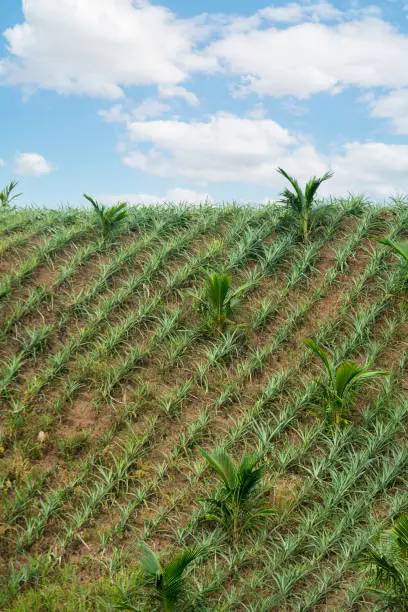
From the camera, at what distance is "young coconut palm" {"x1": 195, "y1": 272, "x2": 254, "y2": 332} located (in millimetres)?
5707

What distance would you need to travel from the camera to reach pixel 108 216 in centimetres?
727

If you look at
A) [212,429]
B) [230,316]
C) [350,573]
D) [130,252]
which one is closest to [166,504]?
[212,429]

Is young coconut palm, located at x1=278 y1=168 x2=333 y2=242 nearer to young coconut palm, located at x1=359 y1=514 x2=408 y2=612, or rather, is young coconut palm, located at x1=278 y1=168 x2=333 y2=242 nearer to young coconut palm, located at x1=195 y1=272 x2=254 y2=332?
young coconut palm, located at x1=195 y1=272 x2=254 y2=332

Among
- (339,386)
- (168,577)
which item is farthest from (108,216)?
(168,577)

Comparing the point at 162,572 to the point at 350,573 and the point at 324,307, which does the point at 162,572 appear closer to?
the point at 350,573

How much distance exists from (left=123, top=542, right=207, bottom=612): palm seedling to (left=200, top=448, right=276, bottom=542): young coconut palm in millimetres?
603

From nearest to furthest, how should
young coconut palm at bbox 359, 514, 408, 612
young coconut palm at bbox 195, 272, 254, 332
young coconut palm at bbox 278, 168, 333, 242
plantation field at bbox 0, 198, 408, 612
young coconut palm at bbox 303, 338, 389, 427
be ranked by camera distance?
1. young coconut palm at bbox 359, 514, 408, 612
2. plantation field at bbox 0, 198, 408, 612
3. young coconut palm at bbox 303, 338, 389, 427
4. young coconut palm at bbox 195, 272, 254, 332
5. young coconut palm at bbox 278, 168, 333, 242

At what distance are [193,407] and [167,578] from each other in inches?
74.9

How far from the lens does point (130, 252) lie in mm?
6973

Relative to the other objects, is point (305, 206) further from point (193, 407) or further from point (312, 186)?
point (193, 407)

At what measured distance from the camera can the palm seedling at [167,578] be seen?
3473 millimetres

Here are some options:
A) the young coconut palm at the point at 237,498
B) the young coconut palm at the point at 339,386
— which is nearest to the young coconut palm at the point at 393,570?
the young coconut palm at the point at 237,498

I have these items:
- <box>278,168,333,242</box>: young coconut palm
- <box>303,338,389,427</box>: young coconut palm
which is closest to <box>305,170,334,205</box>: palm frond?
<box>278,168,333,242</box>: young coconut palm

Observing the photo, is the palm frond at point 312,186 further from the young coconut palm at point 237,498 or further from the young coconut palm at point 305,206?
the young coconut palm at point 237,498
